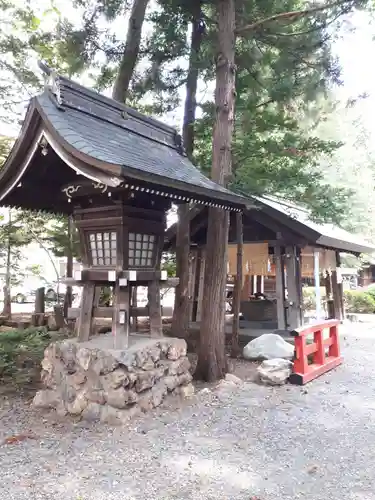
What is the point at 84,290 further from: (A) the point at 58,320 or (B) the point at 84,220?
(A) the point at 58,320

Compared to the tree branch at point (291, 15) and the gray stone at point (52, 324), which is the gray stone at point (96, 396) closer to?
the gray stone at point (52, 324)

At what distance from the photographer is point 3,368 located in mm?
6621

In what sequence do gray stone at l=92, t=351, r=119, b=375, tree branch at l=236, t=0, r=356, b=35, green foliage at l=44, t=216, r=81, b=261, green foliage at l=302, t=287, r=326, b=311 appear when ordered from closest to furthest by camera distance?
gray stone at l=92, t=351, r=119, b=375 → tree branch at l=236, t=0, r=356, b=35 → green foliage at l=44, t=216, r=81, b=261 → green foliage at l=302, t=287, r=326, b=311

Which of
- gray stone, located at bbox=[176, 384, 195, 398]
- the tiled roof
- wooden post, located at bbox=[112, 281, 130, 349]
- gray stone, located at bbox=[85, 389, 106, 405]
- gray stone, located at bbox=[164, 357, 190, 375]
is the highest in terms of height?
the tiled roof

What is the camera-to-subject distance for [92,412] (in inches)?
186

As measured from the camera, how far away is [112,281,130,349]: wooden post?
16.6 ft

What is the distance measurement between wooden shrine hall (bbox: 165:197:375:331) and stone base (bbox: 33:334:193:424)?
4.50m

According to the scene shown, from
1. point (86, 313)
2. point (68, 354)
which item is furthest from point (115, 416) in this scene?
point (86, 313)

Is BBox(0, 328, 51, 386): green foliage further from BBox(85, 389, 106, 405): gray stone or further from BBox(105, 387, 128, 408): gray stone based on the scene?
BBox(105, 387, 128, 408): gray stone

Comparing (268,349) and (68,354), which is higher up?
(68,354)

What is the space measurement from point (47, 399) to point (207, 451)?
2.52 meters

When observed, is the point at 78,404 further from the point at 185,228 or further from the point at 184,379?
the point at 185,228

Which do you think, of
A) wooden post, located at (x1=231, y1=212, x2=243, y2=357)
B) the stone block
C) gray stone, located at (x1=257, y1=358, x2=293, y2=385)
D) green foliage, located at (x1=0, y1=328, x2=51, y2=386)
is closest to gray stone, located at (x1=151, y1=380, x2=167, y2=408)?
the stone block

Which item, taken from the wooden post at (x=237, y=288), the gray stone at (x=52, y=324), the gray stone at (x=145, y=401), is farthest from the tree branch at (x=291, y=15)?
the gray stone at (x=52, y=324)
